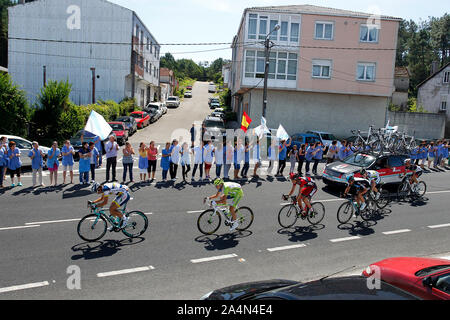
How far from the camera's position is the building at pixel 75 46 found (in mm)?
38875

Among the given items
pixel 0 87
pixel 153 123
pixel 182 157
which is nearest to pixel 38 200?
pixel 182 157

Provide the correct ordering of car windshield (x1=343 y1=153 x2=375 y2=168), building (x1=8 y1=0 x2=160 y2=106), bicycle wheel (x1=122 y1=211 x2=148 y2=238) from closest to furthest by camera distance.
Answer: bicycle wheel (x1=122 y1=211 x2=148 y2=238) → car windshield (x1=343 y1=153 x2=375 y2=168) → building (x1=8 y1=0 x2=160 y2=106)

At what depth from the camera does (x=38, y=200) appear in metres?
12.4

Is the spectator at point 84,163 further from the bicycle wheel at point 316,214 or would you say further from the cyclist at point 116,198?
the bicycle wheel at point 316,214

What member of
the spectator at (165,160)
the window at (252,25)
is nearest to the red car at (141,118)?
the window at (252,25)

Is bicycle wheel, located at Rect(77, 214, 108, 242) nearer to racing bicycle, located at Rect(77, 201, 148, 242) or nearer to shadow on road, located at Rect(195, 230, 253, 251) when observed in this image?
racing bicycle, located at Rect(77, 201, 148, 242)

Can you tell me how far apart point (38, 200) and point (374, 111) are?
29.6 meters

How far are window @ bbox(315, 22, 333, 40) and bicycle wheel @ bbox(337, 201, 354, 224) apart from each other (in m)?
23.5

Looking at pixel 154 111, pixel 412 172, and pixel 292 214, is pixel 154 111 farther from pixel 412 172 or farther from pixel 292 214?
pixel 292 214

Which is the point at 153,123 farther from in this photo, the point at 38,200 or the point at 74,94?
the point at 38,200

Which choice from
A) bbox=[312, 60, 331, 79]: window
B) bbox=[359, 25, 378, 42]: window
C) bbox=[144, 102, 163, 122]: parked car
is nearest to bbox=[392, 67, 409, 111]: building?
bbox=[359, 25, 378, 42]: window

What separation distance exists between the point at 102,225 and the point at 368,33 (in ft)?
97.8

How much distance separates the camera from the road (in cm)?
705

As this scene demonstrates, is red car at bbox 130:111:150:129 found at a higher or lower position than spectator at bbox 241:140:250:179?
higher
